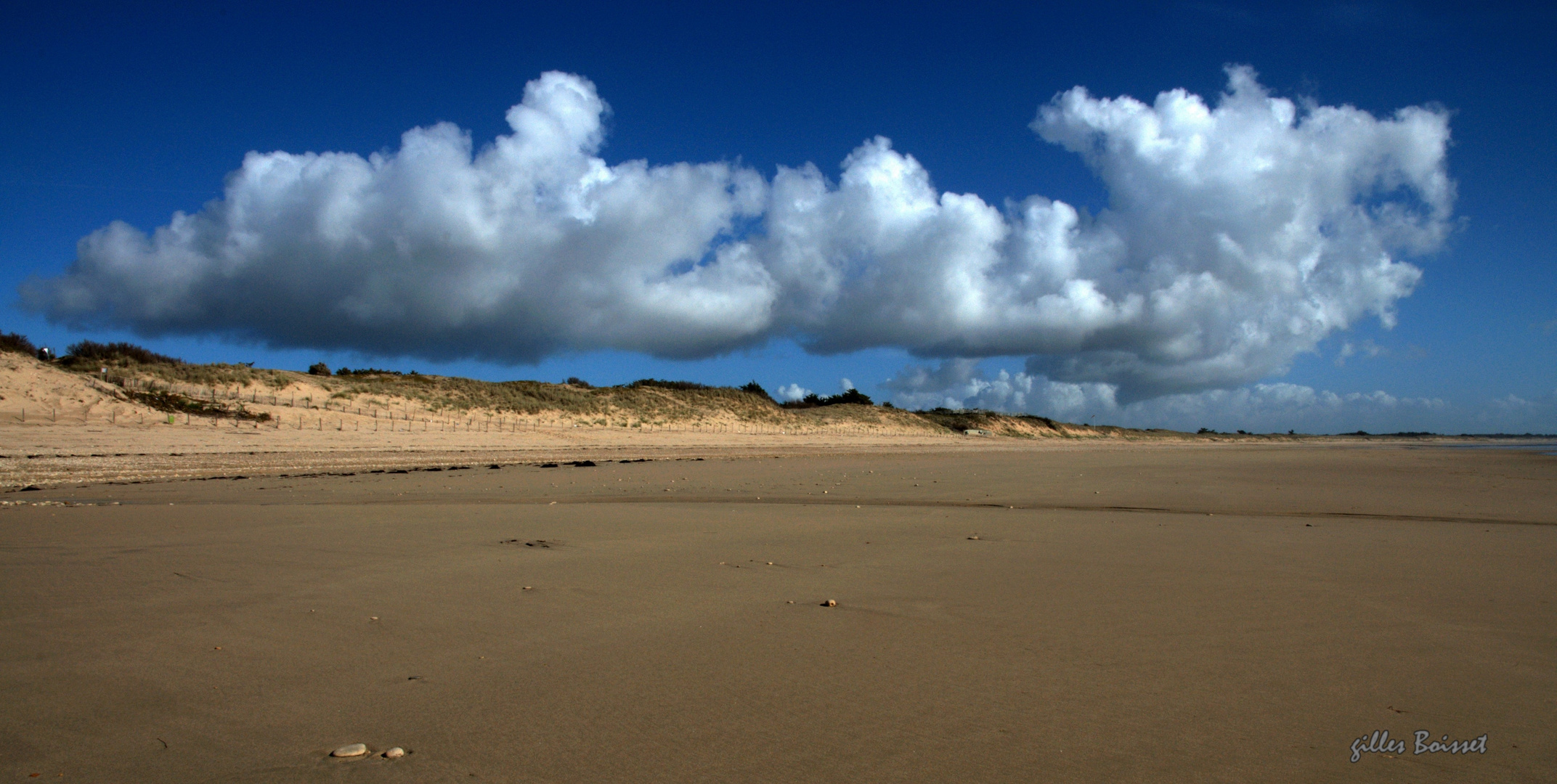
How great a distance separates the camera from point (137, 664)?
341 centimetres

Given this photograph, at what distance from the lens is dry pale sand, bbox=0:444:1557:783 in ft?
8.48

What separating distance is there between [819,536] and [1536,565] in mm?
5867

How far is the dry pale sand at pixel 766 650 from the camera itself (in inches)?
102

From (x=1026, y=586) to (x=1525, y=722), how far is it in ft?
8.51

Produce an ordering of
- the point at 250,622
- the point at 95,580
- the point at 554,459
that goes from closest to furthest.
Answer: the point at 250,622
the point at 95,580
the point at 554,459

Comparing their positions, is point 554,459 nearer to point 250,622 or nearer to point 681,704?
point 250,622

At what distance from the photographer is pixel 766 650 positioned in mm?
3740

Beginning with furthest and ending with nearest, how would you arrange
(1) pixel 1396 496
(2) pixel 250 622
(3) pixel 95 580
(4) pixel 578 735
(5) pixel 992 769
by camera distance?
(1) pixel 1396 496, (3) pixel 95 580, (2) pixel 250 622, (4) pixel 578 735, (5) pixel 992 769

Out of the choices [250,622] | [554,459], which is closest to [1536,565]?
[250,622]

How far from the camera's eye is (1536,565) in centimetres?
588

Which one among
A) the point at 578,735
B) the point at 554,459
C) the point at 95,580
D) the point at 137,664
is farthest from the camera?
the point at 554,459

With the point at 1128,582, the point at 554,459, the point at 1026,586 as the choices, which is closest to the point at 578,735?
the point at 1026,586

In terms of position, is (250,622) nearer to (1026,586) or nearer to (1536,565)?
(1026,586)

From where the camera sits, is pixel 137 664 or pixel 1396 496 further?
pixel 1396 496
